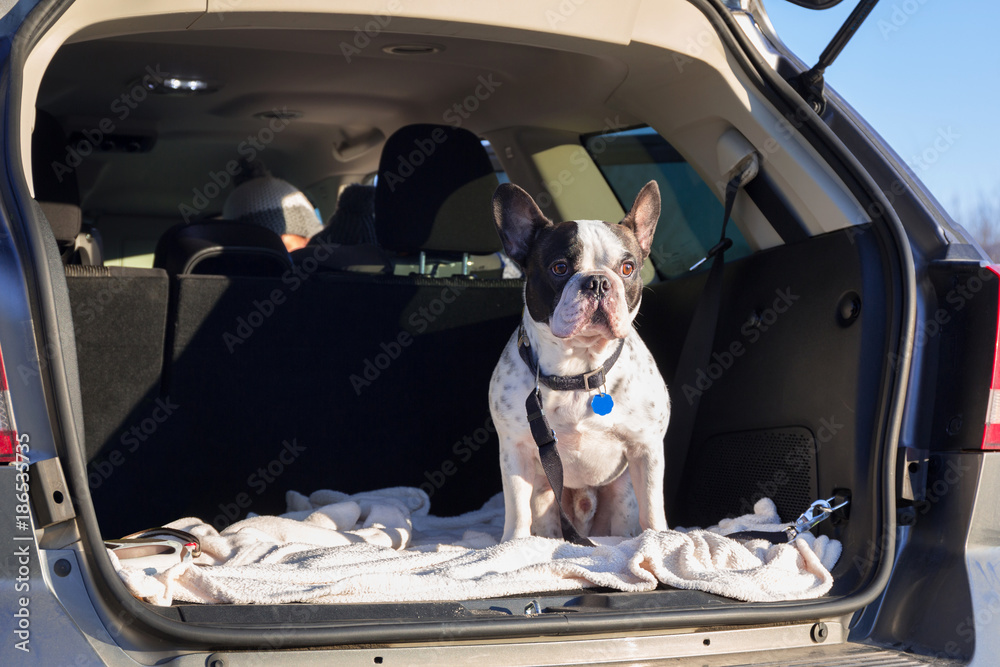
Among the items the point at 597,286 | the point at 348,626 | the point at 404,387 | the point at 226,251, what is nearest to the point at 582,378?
the point at 597,286

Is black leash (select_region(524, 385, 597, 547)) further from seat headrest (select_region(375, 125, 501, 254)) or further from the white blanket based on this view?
seat headrest (select_region(375, 125, 501, 254))

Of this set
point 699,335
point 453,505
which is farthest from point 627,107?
point 453,505

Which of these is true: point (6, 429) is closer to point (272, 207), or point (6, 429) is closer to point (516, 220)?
point (516, 220)

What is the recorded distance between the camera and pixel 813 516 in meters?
A: 2.19

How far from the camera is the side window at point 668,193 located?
10.2 feet

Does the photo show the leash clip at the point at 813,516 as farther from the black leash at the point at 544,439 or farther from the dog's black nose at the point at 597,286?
the dog's black nose at the point at 597,286

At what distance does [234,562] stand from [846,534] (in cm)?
146

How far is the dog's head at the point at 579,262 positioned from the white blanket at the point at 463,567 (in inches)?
22.2

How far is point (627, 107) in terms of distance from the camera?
3098 millimetres

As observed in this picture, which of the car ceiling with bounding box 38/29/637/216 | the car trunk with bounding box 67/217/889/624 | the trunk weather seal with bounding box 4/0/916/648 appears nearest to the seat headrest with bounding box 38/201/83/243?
the car trunk with bounding box 67/217/889/624

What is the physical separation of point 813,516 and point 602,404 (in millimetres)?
612

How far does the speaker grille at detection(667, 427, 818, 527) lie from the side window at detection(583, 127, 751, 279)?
0.66 m

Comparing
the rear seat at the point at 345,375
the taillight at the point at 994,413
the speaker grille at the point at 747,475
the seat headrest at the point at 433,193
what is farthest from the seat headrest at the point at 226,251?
the taillight at the point at 994,413

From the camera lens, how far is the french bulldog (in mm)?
2523
